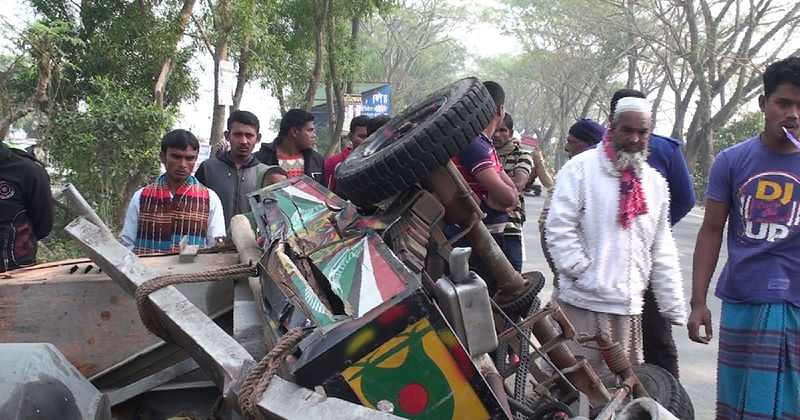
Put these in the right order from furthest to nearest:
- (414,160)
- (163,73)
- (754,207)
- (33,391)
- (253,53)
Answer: (253,53)
(163,73)
(754,207)
(414,160)
(33,391)

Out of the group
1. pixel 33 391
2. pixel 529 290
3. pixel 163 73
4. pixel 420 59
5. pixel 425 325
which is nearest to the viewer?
pixel 425 325

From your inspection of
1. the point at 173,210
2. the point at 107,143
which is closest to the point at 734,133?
the point at 107,143

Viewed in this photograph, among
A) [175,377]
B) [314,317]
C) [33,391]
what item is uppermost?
[314,317]

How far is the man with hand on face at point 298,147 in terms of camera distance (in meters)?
5.02

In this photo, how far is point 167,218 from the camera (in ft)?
12.3

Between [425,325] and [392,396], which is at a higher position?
[425,325]

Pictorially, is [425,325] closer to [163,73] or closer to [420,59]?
[163,73]

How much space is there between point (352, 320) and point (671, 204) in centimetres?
273

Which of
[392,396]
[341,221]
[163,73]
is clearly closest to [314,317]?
[392,396]

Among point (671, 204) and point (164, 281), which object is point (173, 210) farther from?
point (671, 204)

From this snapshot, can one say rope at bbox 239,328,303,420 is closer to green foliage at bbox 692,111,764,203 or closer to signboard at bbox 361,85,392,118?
signboard at bbox 361,85,392,118

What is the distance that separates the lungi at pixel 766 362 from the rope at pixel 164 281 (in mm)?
1959

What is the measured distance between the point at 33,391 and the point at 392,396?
0.90 metres

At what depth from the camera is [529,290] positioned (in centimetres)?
234
